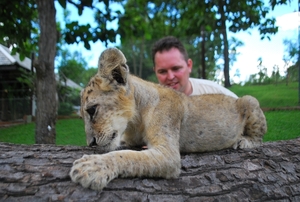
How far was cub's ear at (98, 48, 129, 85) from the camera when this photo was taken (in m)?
2.94

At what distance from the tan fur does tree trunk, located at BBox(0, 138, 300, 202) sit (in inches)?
4.8

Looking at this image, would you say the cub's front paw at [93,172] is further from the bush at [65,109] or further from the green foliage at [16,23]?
the bush at [65,109]

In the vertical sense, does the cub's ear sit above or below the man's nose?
below

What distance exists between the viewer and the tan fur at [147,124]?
2.51m

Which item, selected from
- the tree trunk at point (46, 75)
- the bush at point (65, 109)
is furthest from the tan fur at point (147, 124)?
the bush at point (65, 109)

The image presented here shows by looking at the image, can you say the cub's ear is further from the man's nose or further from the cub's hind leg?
the man's nose

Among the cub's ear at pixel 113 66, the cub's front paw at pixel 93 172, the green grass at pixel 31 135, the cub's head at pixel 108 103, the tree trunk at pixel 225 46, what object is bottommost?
the green grass at pixel 31 135

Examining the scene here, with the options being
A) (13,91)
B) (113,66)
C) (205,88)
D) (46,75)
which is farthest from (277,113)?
(13,91)

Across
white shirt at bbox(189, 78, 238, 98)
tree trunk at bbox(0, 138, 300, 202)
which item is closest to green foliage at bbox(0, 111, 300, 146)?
tree trunk at bbox(0, 138, 300, 202)

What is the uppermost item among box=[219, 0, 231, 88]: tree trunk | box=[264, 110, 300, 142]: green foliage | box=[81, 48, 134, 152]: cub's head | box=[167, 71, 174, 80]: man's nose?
box=[219, 0, 231, 88]: tree trunk

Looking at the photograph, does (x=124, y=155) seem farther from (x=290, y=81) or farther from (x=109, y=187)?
(x=290, y=81)

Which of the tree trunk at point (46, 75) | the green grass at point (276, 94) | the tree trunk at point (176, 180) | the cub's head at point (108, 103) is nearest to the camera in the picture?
the tree trunk at point (176, 180)

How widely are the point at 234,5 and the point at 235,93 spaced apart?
248 centimetres

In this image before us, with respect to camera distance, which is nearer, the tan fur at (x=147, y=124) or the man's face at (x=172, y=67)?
the tan fur at (x=147, y=124)
